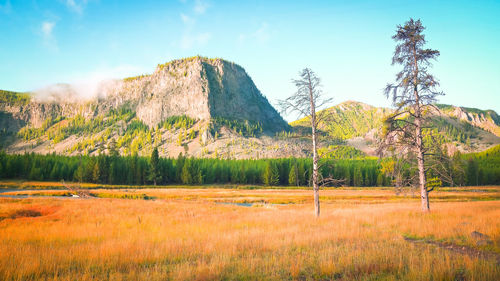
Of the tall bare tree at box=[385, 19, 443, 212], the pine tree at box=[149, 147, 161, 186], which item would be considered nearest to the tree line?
the pine tree at box=[149, 147, 161, 186]

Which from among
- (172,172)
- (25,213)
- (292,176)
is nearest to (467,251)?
(25,213)

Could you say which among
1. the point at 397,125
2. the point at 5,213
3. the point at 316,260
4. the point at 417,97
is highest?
the point at 417,97

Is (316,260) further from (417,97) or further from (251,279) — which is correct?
(417,97)

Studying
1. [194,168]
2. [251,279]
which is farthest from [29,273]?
[194,168]

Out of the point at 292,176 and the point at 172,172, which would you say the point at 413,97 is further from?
the point at 172,172

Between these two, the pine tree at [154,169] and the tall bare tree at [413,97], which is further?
the pine tree at [154,169]

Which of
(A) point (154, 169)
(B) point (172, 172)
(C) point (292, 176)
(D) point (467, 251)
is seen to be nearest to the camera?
(D) point (467, 251)

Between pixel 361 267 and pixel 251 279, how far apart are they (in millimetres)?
2915

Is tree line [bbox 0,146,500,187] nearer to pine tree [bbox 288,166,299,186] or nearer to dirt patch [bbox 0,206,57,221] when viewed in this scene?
pine tree [bbox 288,166,299,186]

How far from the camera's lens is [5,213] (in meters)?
18.0

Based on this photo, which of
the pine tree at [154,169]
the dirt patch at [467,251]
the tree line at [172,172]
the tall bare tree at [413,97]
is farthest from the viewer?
the pine tree at [154,169]

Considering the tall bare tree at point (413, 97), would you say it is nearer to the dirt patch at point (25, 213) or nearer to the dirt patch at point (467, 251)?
the dirt patch at point (467, 251)

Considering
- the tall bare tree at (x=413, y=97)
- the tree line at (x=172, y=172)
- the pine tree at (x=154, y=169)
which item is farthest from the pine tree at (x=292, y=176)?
the tall bare tree at (x=413, y=97)

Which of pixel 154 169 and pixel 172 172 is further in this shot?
pixel 172 172
